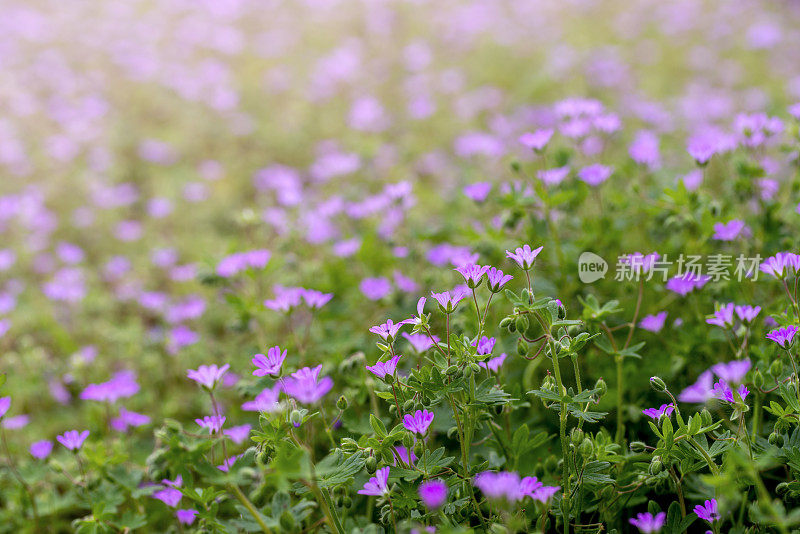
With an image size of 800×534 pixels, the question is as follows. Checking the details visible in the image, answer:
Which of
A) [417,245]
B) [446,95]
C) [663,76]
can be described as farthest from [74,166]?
[663,76]

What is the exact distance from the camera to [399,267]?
3.17m

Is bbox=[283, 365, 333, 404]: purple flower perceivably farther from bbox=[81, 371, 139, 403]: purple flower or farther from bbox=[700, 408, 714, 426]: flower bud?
bbox=[81, 371, 139, 403]: purple flower

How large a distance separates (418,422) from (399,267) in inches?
63.1

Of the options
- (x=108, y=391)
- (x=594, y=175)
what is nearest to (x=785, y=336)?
(x=594, y=175)

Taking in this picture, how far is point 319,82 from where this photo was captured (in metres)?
6.40

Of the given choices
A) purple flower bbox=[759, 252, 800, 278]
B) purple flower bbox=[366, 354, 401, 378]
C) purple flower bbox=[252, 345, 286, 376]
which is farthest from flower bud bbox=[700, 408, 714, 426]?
purple flower bbox=[252, 345, 286, 376]

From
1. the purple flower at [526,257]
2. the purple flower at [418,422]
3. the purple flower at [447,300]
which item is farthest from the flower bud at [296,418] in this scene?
the purple flower at [526,257]

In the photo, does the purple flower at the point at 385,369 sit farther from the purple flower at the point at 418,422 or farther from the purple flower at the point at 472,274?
the purple flower at the point at 472,274

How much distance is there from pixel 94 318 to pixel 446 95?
150 inches

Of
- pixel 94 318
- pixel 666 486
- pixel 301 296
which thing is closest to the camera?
pixel 666 486

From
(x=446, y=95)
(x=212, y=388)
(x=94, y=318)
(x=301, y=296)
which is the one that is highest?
(x=212, y=388)

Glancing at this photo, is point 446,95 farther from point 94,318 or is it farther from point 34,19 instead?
point 34,19

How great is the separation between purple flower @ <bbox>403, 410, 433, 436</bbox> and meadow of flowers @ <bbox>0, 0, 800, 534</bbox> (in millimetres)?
14

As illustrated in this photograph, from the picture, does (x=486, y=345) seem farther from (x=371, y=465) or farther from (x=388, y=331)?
(x=371, y=465)
